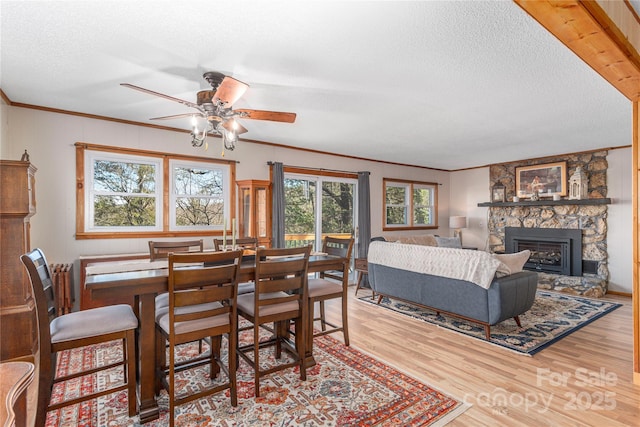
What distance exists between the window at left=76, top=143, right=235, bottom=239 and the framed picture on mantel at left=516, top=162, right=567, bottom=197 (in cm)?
591

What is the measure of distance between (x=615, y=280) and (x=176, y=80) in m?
7.37

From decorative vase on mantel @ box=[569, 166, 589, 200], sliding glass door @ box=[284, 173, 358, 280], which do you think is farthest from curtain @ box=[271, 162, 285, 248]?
decorative vase on mantel @ box=[569, 166, 589, 200]

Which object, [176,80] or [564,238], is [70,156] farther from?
[564,238]

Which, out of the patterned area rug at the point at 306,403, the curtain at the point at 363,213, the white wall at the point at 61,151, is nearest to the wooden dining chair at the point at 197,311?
the patterned area rug at the point at 306,403

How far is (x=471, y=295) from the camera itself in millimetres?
3525

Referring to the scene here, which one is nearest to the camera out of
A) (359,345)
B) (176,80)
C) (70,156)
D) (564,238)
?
(176,80)

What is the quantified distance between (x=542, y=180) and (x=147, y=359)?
7317mm

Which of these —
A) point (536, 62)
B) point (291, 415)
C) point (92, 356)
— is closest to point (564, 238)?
point (536, 62)

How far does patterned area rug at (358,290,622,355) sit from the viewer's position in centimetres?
332

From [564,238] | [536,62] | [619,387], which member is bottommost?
[619,387]

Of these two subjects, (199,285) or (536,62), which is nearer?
(199,285)

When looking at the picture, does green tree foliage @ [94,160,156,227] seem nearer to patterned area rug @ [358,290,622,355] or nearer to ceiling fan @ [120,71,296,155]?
ceiling fan @ [120,71,296,155]

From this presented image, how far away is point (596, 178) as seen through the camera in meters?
5.80

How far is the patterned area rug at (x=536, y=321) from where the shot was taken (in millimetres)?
3324
